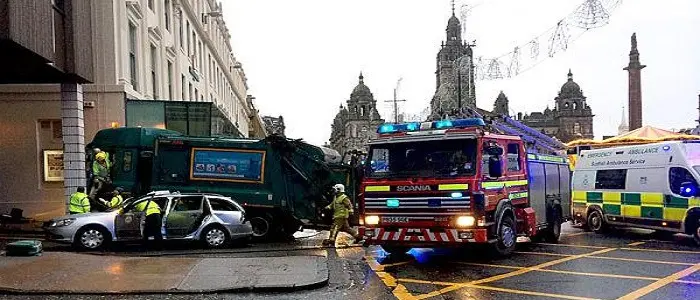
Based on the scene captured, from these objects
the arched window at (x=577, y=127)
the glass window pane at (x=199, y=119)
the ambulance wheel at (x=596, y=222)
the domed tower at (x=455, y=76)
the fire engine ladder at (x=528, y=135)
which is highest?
the domed tower at (x=455, y=76)

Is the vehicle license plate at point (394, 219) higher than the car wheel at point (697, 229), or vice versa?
the vehicle license plate at point (394, 219)

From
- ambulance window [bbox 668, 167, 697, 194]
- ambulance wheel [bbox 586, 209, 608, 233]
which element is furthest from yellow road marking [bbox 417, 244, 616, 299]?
ambulance wheel [bbox 586, 209, 608, 233]

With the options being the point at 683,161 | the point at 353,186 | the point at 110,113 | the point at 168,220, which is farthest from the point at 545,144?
the point at 110,113

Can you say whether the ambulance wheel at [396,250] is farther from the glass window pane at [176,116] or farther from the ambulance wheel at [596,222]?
the glass window pane at [176,116]

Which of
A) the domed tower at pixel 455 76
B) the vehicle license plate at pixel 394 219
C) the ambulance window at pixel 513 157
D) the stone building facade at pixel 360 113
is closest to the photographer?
the vehicle license plate at pixel 394 219

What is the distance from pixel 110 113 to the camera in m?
19.8

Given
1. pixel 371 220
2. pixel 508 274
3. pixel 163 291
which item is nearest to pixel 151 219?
pixel 371 220

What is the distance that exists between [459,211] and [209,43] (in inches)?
1412

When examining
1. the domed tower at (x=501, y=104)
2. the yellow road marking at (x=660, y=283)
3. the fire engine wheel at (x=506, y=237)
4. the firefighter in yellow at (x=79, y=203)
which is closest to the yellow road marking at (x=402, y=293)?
the yellow road marking at (x=660, y=283)

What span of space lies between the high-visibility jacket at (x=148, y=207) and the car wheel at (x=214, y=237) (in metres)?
1.21

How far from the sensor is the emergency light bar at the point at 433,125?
1145 cm

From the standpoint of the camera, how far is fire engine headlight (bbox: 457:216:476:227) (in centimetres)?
1074

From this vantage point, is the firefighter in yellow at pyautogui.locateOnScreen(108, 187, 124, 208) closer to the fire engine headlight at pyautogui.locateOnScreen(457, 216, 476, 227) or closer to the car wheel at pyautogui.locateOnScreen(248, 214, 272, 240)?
the car wheel at pyautogui.locateOnScreen(248, 214, 272, 240)

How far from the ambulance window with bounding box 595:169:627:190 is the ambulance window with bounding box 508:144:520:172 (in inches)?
197
